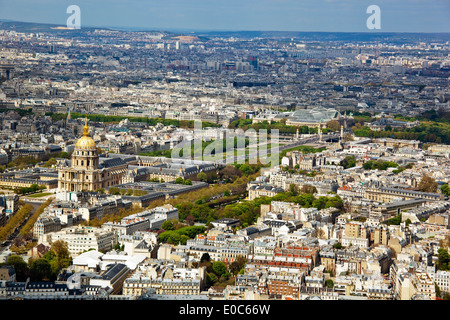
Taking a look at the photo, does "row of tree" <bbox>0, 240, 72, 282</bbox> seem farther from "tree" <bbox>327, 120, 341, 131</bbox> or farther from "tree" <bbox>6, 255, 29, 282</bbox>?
"tree" <bbox>327, 120, 341, 131</bbox>

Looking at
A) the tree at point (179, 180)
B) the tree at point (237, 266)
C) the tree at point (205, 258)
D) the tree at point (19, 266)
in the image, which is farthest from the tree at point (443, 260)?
the tree at point (179, 180)

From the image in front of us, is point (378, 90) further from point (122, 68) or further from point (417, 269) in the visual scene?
point (417, 269)

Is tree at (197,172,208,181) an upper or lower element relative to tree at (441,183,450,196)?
upper

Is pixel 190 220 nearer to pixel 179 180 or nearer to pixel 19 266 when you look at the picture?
pixel 19 266

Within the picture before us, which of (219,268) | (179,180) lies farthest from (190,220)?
(179,180)

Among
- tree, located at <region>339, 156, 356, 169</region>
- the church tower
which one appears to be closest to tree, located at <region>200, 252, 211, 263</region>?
the church tower

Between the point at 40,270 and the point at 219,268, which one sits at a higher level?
the point at 40,270

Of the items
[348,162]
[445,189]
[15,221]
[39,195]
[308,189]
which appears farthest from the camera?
[348,162]
